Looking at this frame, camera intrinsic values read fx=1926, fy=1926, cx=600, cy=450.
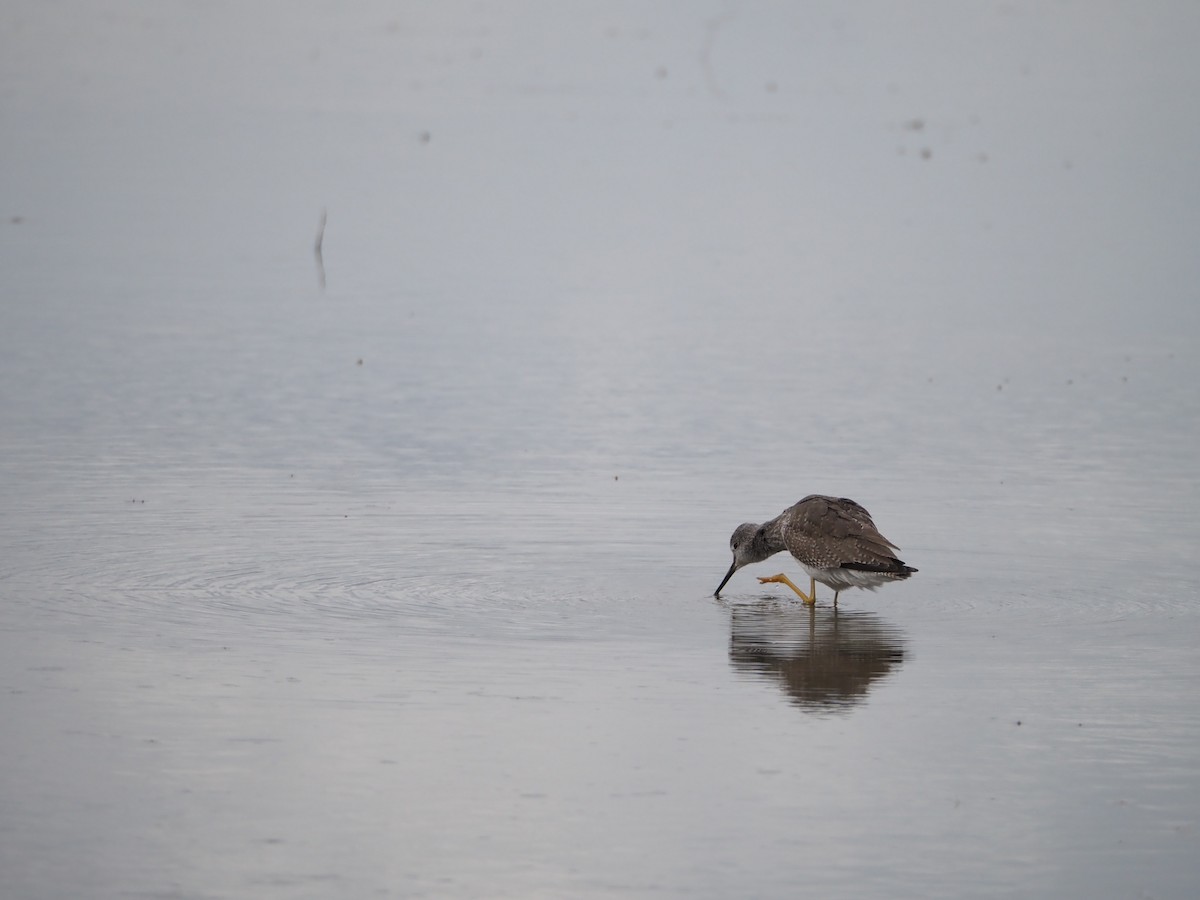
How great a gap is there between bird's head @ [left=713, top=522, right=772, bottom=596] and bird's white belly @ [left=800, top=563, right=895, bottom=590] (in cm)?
45

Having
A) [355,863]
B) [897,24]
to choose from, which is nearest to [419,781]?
[355,863]

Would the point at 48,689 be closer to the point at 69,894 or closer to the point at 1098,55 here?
the point at 69,894

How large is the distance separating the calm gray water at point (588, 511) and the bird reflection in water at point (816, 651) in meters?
0.05

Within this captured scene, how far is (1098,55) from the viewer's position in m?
56.0

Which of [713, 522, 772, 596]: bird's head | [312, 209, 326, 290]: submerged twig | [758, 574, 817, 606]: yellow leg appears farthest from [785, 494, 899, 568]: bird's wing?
[312, 209, 326, 290]: submerged twig

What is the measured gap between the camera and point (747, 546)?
12734 millimetres

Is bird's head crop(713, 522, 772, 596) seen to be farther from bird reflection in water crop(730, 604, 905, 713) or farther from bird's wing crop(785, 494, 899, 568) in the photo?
bird reflection in water crop(730, 604, 905, 713)

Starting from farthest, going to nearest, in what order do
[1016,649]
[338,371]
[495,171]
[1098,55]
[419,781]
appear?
[1098,55], [495,171], [338,371], [1016,649], [419,781]

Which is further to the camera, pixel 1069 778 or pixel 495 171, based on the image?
pixel 495 171

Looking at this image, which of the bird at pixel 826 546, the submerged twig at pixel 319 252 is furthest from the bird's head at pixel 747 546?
the submerged twig at pixel 319 252

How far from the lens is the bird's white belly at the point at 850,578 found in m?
12.0

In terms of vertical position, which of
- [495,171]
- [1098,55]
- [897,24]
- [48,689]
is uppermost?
[897,24]

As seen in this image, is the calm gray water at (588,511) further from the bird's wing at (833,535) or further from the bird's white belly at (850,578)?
the bird's wing at (833,535)

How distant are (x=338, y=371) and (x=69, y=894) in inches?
503
